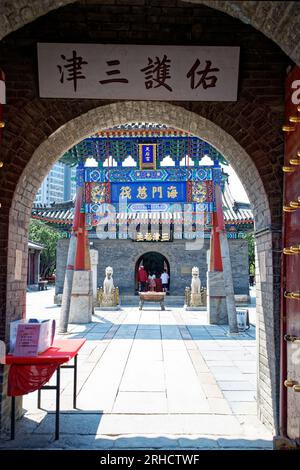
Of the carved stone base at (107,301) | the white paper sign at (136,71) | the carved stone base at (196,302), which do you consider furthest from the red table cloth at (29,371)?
the carved stone base at (196,302)

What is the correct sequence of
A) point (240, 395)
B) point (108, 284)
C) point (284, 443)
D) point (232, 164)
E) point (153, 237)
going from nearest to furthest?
point (284, 443)
point (232, 164)
point (240, 395)
point (108, 284)
point (153, 237)

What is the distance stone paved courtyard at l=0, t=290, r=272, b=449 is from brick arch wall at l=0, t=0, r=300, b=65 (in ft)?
12.1

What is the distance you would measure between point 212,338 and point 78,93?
7.81 m

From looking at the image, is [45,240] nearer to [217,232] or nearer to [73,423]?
[217,232]

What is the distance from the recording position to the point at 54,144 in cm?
507

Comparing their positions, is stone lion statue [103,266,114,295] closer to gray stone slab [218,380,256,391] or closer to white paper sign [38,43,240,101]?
gray stone slab [218,380,256,391]

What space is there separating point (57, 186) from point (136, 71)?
10902cm

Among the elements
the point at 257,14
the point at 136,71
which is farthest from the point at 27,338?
the point at 257,14

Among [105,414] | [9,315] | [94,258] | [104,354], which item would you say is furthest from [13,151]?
[94,258]

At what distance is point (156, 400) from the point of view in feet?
17.5

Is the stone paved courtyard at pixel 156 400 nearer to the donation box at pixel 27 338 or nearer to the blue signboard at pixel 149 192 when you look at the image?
the donation box at pixel 27 338

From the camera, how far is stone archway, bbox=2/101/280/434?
4.27 meters

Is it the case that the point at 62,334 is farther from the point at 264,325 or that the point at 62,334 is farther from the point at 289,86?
the point at 289,86

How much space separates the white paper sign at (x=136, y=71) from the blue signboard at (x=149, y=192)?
35.9 feet
